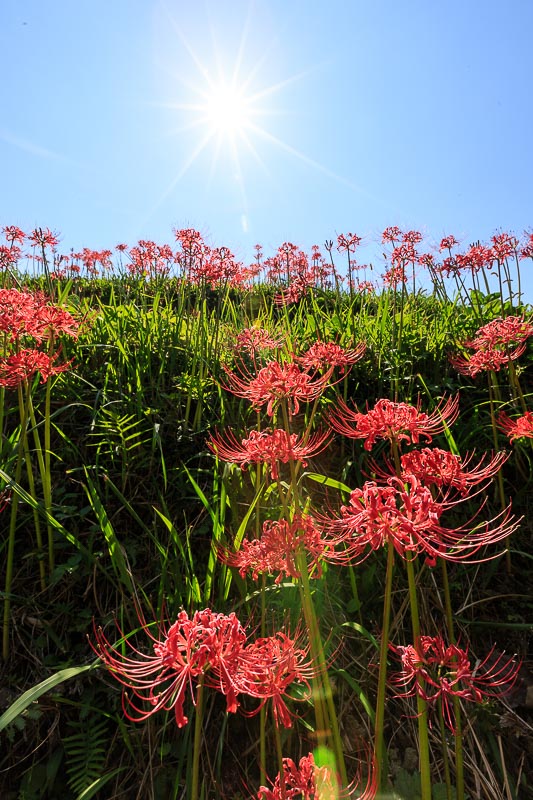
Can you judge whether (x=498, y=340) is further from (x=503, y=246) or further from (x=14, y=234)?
(x=14, y=234)

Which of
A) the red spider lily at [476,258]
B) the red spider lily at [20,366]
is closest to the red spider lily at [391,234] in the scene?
the red spider lily at [476,258]

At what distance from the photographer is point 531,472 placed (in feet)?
9.18

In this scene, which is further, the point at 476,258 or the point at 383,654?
the point at 476,258

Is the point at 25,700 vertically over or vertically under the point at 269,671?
under

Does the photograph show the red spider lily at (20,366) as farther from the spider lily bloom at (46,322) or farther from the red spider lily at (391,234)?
the red spider lily at (391,234)

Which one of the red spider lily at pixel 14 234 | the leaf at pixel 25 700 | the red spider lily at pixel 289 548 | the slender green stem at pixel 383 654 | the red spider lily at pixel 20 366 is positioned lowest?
the leaf at pixel 25 700

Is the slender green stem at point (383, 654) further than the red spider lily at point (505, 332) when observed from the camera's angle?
No

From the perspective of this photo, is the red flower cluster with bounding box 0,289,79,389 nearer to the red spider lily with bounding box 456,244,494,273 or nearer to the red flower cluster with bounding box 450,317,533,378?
the red flower cluster with bounding box 450,317,533,378

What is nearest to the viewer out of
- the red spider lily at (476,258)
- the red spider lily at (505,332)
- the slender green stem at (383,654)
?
the slender green stem at (383,654)

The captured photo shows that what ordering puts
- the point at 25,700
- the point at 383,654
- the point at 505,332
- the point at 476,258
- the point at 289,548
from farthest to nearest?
1. the point at 476,258
2. the point at 505,332
3. the point at 25,700
4. the point at 289,548
5. the point at 383,654

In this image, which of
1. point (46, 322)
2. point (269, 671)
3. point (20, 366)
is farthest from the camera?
point (46, 322)

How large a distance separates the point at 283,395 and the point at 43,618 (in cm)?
159

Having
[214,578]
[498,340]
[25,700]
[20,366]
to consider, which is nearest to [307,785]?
[25,700]

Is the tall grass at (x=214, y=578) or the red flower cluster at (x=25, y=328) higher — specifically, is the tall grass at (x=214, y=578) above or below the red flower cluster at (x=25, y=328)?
below
